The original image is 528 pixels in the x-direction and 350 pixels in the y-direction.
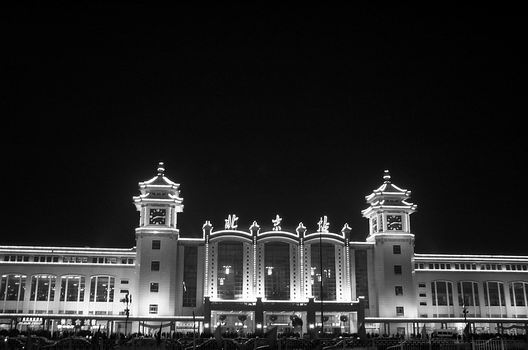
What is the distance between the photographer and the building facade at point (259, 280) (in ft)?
207

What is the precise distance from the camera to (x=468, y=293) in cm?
6781

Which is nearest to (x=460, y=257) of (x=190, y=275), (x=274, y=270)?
(x=274, y=270)

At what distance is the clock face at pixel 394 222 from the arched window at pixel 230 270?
1594 cm

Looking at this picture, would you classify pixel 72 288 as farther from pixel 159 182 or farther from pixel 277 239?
pixel 277 239

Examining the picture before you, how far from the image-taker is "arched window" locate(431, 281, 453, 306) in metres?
67.1

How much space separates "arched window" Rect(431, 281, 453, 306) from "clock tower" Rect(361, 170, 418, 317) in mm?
2659

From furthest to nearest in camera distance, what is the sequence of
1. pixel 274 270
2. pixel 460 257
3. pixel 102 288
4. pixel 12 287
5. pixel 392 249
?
pixel 460 257 → pixel 392 249 → pixel 274 270 → pixel 102 288 → pixel 12 287

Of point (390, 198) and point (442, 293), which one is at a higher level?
point (390, 198)

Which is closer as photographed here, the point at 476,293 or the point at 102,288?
the point at 102,288

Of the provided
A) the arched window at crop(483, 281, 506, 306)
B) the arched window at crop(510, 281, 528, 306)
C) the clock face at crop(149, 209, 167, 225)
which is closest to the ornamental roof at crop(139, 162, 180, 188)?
the clock face at crop(149, 209, 167, 225)

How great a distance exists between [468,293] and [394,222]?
415 inches

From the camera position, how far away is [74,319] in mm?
60656

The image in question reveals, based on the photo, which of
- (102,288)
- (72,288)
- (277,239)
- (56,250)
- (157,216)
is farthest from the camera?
(157,216)

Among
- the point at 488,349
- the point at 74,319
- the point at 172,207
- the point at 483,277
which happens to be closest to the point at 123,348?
the point at 488,349
